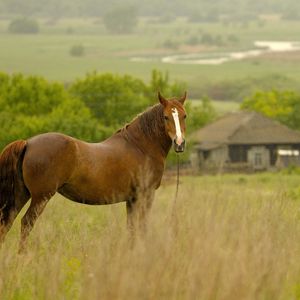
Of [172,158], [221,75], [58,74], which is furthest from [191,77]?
[172,158]

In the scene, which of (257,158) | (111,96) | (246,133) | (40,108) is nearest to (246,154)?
(257,158)

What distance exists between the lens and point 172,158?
68812 mm

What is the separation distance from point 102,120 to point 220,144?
33.0 ft

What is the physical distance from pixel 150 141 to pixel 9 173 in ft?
5.13

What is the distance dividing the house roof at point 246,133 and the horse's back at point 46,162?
72689 mm

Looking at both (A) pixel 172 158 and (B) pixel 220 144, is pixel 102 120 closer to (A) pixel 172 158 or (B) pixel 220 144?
(B) pixel 220 144

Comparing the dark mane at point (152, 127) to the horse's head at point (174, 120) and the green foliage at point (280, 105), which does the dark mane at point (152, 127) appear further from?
the green foliage at point (280, 105)

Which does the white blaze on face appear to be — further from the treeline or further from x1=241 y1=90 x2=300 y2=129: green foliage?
x1=241 y1=90 x2=300 y2=129: green foliage

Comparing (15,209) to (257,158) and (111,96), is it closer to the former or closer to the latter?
(257,158)

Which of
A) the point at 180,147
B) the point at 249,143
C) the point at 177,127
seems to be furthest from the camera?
the point at 249,143

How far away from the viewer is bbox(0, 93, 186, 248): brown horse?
415 inches

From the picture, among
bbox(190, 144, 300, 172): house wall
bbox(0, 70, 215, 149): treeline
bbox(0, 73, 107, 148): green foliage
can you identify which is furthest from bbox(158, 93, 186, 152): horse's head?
bbox(190, 144, 300, 172): house wall

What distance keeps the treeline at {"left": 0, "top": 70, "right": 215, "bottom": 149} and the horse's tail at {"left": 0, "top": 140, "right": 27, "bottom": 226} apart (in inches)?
2067

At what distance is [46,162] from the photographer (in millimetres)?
10508
